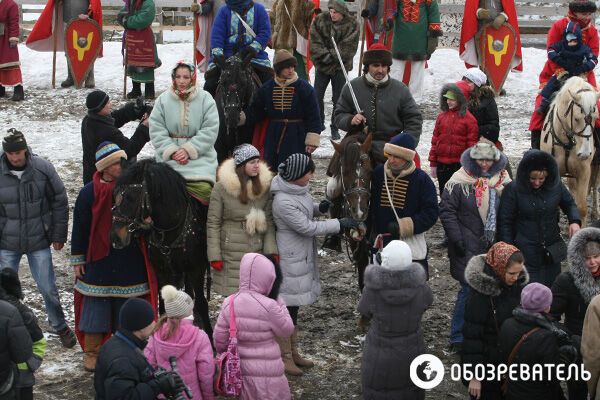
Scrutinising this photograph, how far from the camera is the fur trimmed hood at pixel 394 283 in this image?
24.5ft

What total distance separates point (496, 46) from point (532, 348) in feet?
36.5

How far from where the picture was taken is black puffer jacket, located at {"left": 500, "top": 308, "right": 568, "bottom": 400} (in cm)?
696

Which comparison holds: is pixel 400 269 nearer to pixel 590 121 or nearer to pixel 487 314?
pixel 487 314

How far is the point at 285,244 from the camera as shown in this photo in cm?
891

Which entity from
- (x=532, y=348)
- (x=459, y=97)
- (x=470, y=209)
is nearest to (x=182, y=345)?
(x=532, y=348)

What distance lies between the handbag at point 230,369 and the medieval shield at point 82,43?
11.2 m

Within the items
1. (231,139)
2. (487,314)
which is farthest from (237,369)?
(231,139)

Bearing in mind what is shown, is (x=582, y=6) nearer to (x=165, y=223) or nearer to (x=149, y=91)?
(x=165, y=223)

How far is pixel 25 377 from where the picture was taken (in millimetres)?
7281

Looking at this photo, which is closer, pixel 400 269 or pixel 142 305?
pixel 142 305

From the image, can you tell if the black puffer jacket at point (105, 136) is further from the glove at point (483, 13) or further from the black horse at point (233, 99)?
the glove at point (483, 13)

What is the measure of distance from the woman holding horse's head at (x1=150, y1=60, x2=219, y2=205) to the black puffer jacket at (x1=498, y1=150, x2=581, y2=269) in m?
2.39

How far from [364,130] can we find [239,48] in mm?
2893

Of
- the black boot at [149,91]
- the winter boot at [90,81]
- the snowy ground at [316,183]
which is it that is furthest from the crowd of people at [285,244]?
the winter boot at [90,81]
